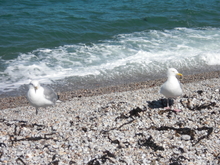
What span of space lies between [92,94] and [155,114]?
4.32 meters

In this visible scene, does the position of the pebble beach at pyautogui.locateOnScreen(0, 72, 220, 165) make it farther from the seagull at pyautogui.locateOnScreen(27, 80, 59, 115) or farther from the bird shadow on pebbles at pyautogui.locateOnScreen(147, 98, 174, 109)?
the seagull at pyautogui.locateOnScreen(27, 80, 59, 115)

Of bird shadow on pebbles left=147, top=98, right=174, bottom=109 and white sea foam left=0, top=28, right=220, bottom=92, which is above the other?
bird shadow on pebbles left=147, top=98, right=174, bottom=109

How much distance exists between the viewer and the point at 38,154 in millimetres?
5270

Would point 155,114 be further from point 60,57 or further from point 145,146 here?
point 60,57

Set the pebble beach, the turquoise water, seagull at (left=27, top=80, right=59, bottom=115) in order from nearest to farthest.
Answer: the pebble beach → seagull at (left=27, top=80, right=59, bottom=115) → the turquoise water

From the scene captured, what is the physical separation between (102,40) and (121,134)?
1225cm

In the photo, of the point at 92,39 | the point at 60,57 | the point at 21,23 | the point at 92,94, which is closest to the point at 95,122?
the point at 92,94

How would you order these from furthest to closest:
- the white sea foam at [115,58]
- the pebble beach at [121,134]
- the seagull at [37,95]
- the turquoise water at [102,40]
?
the turquoise water at [102,40] → the white sea foam at [115,58] → the seagull at [37,95] → the pebble beach at [121,134]

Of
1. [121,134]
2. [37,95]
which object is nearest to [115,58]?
[37,95]

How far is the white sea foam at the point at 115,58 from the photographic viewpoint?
13.0m

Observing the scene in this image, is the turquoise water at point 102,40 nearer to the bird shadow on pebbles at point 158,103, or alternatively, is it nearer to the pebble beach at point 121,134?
the bird shadow on pebbles at point 158,103

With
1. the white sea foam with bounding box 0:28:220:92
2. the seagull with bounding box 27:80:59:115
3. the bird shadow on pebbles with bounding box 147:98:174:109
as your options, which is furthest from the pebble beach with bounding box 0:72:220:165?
the white sea foam with bounding box 0:28:220:92

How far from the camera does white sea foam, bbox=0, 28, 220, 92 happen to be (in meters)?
13.0

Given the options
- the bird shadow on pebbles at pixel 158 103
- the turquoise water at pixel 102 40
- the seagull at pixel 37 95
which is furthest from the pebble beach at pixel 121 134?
the turquoise water at pixel 102 40
